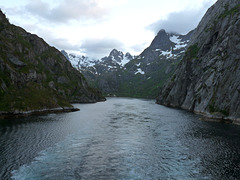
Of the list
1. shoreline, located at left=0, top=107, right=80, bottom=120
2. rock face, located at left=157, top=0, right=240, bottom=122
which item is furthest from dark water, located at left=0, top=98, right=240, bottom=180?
rock face, located at left=157, top=0, right=240, bottom=122

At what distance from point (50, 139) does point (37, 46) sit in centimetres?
16554

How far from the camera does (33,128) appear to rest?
59469 millimetres

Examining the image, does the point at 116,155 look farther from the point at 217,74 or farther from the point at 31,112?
the point at 217,74

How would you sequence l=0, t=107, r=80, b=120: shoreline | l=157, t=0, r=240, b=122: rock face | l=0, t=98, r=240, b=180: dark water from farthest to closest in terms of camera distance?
l=157, t=0, r=240, b=122: rock face → l=0, t=107, r=80, b=120: shoreline → l=0, t=98, r=240, b=180: dark water

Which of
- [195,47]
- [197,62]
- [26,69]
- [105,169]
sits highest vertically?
[195,47]

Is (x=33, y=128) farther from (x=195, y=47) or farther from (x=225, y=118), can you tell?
(x=195, y=47)

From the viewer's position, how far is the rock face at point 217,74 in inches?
3292

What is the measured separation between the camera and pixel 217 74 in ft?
331

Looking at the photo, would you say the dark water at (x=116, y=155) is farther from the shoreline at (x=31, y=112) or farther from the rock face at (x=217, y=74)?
the rock face at (x=217, y=74)

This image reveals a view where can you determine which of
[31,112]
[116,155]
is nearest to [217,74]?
[116,155]

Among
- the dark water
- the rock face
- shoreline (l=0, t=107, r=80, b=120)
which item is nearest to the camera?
the dark water

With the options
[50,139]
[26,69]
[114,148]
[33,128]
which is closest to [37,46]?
[26,69]

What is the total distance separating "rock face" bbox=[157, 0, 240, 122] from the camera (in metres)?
83.6

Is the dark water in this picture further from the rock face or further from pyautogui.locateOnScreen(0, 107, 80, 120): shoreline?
the rock face
